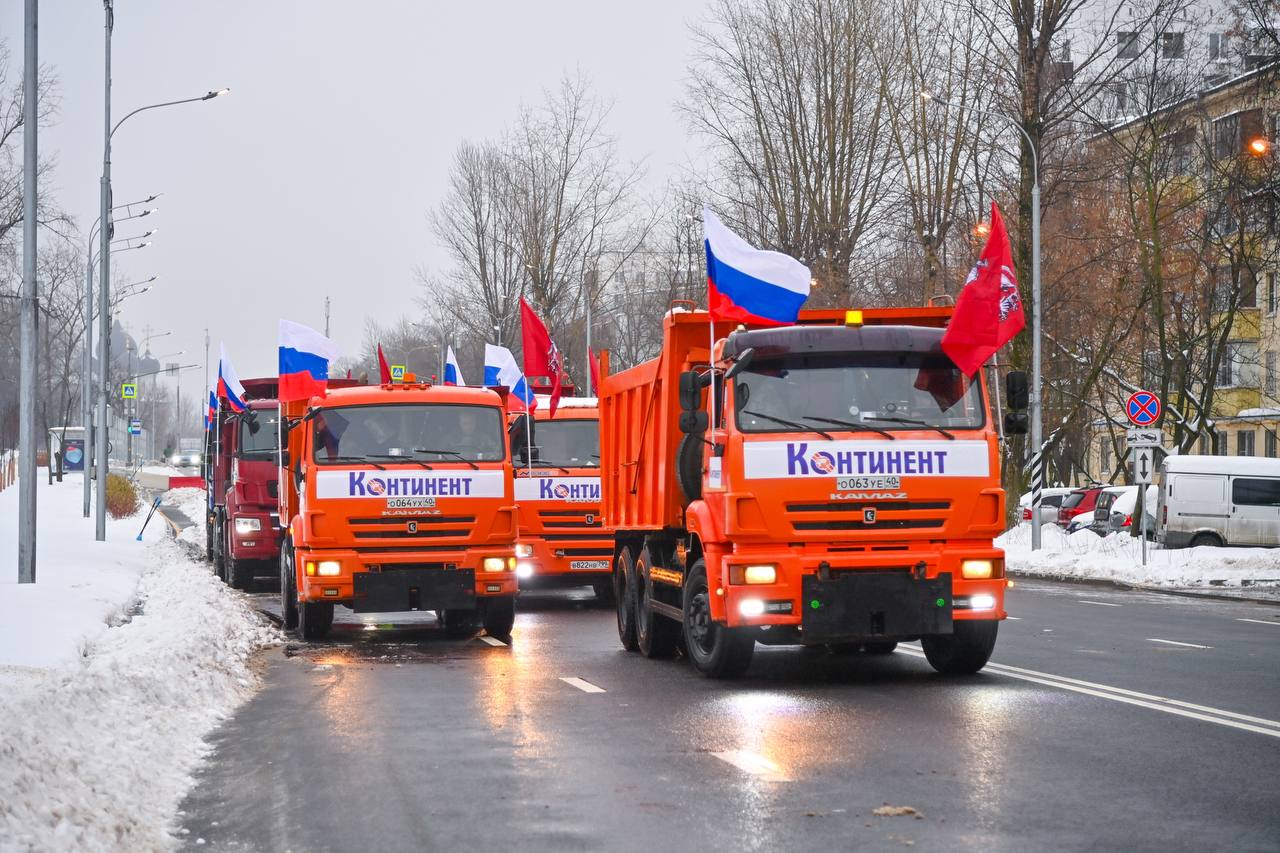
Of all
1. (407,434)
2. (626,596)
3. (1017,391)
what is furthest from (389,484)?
(1017,391)

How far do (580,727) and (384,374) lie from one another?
8.02 m

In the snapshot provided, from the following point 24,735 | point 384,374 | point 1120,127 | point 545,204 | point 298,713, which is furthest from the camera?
point 545,204

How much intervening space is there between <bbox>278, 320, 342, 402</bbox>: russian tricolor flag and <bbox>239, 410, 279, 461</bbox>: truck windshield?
569 cm

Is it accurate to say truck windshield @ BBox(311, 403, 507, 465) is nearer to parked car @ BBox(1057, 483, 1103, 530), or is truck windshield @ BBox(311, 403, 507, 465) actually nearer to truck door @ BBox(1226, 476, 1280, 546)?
truck door @ BBox(1226, 476, 1280, 546)

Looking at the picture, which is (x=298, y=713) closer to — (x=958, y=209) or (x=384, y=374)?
(x=384, y=374)

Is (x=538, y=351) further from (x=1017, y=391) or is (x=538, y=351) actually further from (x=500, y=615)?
(x=1017, y=391)

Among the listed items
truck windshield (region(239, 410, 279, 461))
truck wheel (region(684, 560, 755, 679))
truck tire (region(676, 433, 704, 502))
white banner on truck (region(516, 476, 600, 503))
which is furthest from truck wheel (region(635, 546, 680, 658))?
truck windshield (region(239, 410, 279, 461))

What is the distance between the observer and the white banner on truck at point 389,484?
16172 millimetres

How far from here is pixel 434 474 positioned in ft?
53.4

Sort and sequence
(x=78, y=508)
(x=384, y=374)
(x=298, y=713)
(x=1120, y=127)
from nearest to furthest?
(x=298, y=713) < (x=384, y=374) < (x=1120, y=127) < (x=78, y=508)

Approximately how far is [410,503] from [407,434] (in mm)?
798

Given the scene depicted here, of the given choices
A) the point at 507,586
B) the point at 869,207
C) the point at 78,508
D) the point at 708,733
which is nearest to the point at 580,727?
the point at 708,733

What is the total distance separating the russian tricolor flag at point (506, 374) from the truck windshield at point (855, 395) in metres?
9.98

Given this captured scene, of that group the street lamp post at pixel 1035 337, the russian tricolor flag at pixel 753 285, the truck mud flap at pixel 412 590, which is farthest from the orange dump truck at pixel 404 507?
the street lamp post at pixel 1035 337
